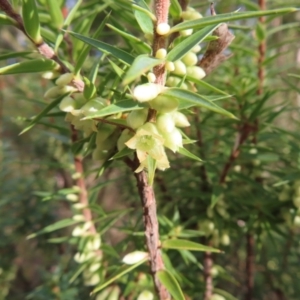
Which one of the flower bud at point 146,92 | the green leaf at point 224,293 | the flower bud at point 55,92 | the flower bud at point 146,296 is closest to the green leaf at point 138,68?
the flower bud at point 146,92

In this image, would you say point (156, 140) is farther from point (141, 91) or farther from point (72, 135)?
point (72, 135)

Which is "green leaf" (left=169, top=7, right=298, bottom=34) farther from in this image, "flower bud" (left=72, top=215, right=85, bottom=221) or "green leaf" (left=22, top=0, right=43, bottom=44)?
"flower bud" (left=72, top=215, right=85, bottom=221)

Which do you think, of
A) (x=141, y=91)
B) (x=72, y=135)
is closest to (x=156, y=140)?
(x=141, y=91)

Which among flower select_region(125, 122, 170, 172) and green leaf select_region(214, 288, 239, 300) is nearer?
flower select_region(125, 122, 170, 172)

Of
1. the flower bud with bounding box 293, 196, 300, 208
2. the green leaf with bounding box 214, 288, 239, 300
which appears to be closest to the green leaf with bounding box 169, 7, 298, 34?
the flower bud with bounding box 293, 196, 300, 208

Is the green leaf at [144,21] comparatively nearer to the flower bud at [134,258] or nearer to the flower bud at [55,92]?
the flower bud at [55,92]
